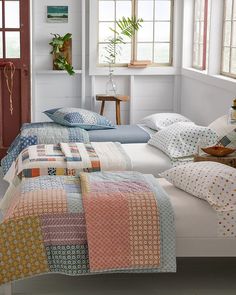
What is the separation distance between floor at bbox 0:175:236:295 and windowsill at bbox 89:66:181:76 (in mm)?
4170

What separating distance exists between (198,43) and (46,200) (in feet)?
14.9

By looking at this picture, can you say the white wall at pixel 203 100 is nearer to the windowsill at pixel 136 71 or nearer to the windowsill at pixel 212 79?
the windowsill at pixel 212 79

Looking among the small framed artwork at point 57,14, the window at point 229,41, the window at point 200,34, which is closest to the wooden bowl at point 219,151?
the window at point 229,41

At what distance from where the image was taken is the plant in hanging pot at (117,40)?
8.27 meters

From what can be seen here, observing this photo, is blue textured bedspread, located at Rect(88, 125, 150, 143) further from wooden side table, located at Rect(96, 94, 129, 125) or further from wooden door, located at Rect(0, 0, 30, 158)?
wooden door, located at Rect(0, 0, 30, 158)

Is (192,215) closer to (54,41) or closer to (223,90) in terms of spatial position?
(223,90)

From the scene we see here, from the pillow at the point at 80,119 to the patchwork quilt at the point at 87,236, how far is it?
2870 mm

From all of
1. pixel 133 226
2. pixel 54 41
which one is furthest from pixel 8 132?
pixel 133 226

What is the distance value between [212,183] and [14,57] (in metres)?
4.49

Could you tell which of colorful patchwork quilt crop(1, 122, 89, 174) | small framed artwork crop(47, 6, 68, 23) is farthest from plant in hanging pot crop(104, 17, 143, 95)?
colorful patchwork quilt crop(1, 122, 89, 174)

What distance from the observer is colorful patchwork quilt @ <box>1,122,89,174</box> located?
6.23 meters

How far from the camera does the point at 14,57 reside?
8.02m

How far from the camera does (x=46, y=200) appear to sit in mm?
3973

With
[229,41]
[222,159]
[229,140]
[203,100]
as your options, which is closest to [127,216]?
[222,159]
